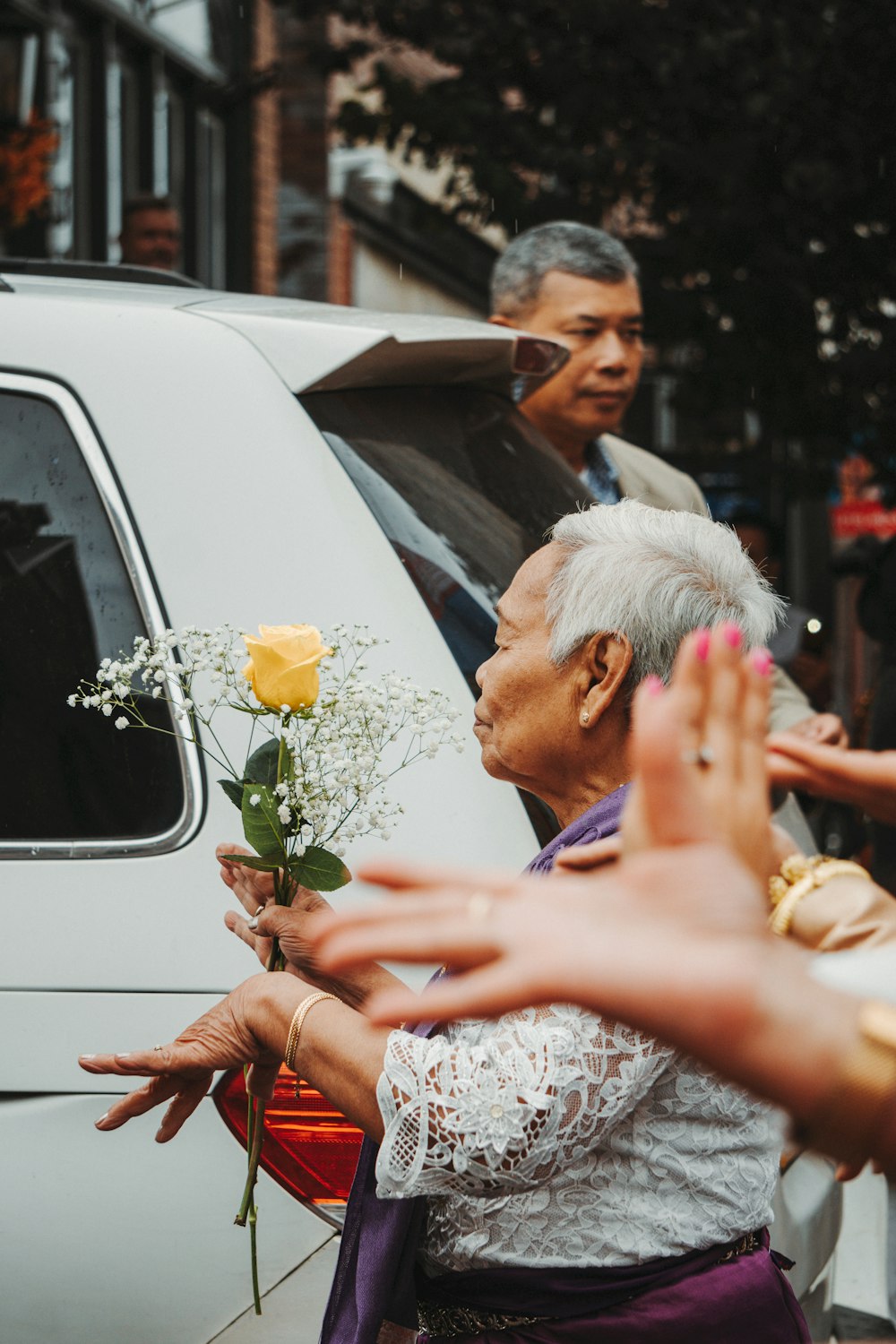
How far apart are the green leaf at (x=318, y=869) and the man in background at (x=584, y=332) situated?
238 centimetres

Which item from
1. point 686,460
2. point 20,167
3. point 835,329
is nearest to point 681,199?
point 835,329

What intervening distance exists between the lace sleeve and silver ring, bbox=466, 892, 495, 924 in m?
0.72

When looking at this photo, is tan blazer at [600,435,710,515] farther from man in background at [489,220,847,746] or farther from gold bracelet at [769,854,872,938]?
gold bracelet at [769,854,872,938]

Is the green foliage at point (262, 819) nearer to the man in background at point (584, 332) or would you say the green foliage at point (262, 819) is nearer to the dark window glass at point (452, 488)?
the dark window glass at point (452, 488)

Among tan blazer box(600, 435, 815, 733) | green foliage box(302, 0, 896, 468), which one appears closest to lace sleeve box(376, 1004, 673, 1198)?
tan blazer box(600, 435, 815, 733)

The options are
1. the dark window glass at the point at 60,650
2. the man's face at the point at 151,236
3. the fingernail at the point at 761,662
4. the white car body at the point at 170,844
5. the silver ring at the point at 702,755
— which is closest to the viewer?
the silver ring at the point at 702,755

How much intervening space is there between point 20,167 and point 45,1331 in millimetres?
5892

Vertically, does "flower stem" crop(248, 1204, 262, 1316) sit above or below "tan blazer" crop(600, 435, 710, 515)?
below

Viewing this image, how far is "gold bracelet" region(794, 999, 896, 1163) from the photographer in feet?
2.82

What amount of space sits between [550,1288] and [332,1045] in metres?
0.37

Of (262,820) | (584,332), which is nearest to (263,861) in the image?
(262,820)

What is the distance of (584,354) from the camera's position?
4109mm

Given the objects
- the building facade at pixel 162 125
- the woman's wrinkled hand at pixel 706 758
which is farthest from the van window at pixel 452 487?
the building facade at pixel 162 125

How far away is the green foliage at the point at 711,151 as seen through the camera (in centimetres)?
600
